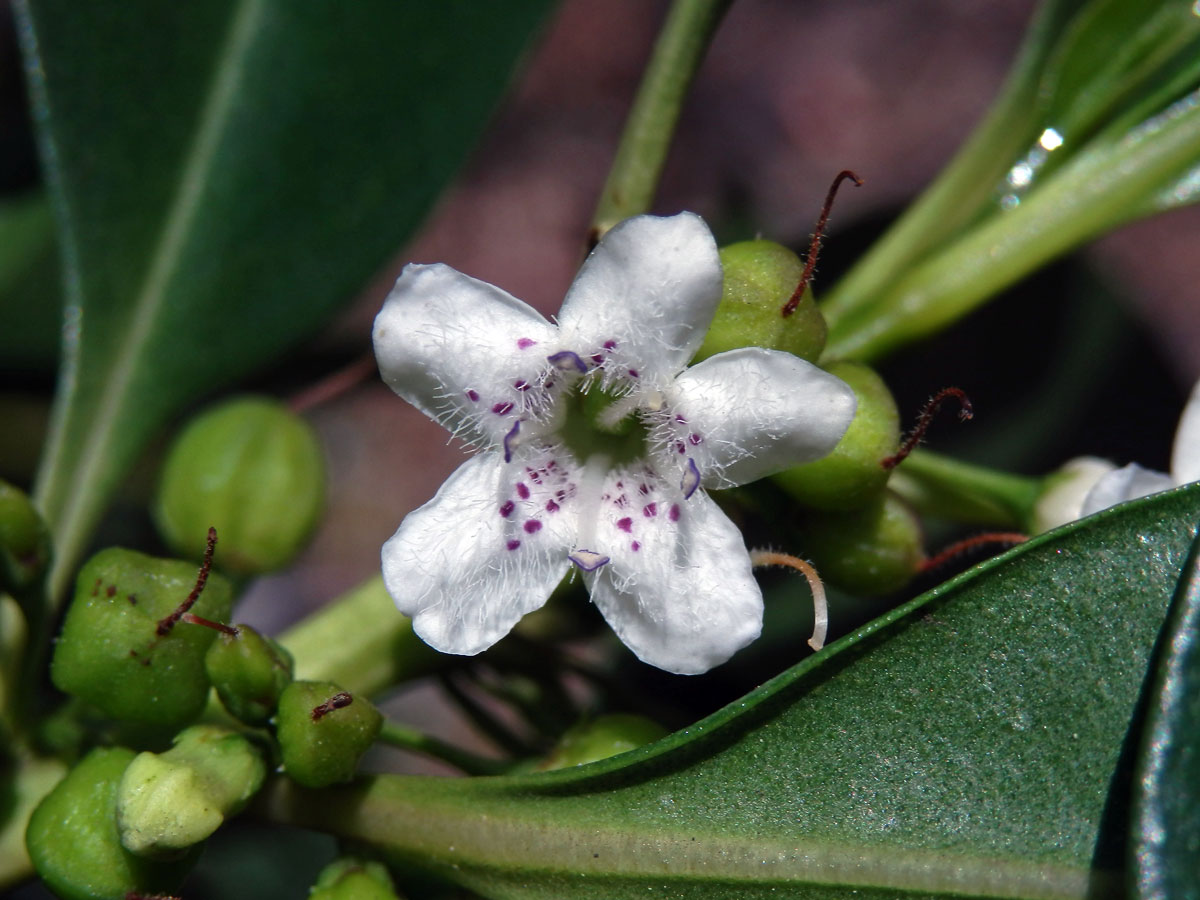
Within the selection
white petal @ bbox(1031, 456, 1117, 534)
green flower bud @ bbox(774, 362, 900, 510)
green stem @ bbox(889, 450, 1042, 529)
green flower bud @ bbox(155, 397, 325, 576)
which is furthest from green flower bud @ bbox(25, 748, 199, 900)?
white petal @ bbox(1031, 456, 1117, 534)

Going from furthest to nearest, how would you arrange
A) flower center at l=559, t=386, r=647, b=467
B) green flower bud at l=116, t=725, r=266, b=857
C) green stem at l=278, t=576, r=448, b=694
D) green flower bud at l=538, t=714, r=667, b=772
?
green stem at l=278, t=576, r=448, b=694 → flower center at l=559, t=386, r=647, b=467 → green flower bud at l=538, t=714, r=667, b=772 → green flower bud at l=116, t=725, r=266, b=857

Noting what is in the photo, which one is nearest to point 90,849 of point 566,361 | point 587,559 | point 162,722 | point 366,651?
point 162,722

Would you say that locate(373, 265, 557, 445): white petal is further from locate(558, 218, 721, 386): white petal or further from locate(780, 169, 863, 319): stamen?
locate(780, 169, 863, 319): stamen

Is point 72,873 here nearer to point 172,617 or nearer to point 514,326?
point 172,617

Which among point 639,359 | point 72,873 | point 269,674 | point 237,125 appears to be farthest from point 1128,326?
point 72,873

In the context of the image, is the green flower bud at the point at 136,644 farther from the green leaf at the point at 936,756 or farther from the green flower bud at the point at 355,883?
the green leaf at the point at 936,756

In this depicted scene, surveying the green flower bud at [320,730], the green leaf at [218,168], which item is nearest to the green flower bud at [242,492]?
the green leaf at [218,168]
